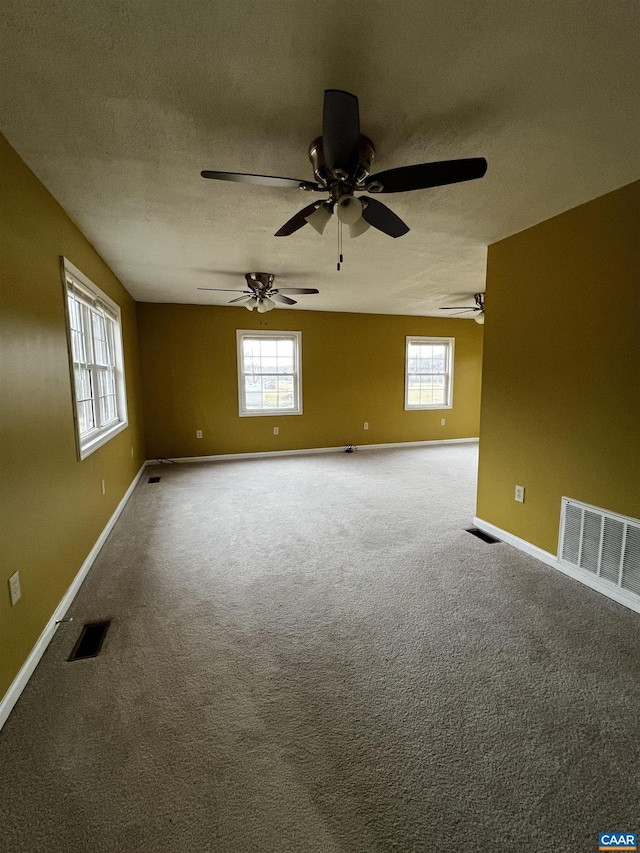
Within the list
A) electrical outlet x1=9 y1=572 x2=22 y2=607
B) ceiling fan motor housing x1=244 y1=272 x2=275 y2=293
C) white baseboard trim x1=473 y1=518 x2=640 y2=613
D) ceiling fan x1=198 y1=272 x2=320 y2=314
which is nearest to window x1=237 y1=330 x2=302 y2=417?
ceiling fan x1=198 y1=272 x2=320 y2=314

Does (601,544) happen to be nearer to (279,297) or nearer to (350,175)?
(350,175)

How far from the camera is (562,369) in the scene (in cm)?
248

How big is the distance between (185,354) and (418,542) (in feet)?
14.3

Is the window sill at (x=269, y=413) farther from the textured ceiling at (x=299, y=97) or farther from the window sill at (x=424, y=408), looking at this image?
the textured ceiling at (x=299, y=97)

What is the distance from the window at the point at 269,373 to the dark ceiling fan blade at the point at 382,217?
13.5 ft

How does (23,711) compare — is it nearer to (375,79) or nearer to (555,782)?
(555,782)

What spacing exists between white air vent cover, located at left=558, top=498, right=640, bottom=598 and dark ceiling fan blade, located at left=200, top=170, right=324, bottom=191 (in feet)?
8.21

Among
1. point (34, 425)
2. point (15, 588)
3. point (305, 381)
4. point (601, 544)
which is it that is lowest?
point (601, 544)

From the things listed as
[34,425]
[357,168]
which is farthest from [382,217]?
[34,425]

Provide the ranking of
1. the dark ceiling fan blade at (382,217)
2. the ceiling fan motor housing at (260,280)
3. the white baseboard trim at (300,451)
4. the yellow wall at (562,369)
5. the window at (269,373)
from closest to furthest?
the dark ceiling fan blade at (382,217), the yellow wall at (562,369), the ceiling fan motor housing at (260,280), the white baseboard trim at (300,451), the window at (269,373)

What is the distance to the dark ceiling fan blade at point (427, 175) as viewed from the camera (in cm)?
141

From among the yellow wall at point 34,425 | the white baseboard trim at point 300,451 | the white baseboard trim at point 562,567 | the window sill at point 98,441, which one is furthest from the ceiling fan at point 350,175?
the white baseboard trim at point 300,451

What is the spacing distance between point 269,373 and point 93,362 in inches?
124

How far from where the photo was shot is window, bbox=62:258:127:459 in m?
2.58
